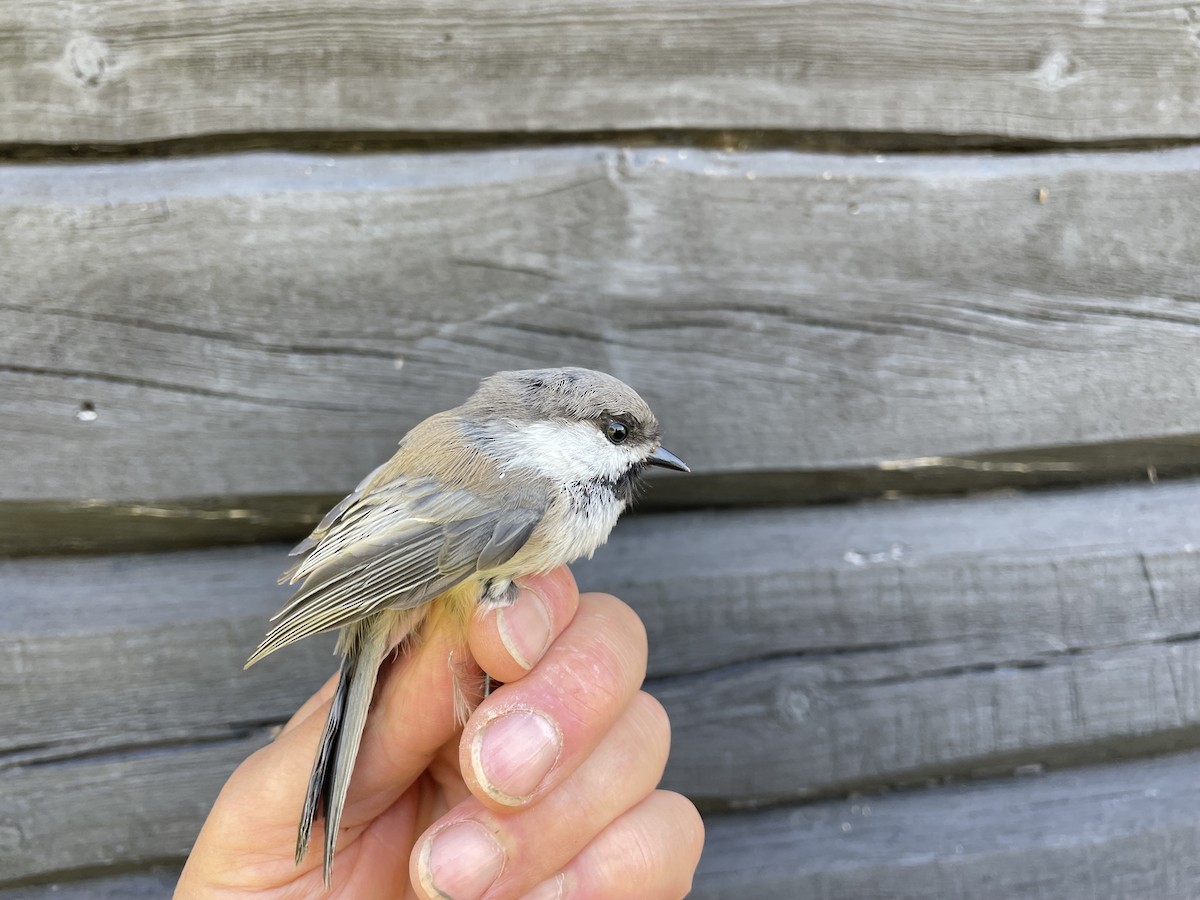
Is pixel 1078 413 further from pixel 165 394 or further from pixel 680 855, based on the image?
pixel 165 394

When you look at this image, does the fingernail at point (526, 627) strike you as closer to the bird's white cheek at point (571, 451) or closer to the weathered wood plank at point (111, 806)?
the bird's white cheek at point (571, 451)

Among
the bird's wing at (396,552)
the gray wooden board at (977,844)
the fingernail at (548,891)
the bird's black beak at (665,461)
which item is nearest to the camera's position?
the bird's wing at (396,552)

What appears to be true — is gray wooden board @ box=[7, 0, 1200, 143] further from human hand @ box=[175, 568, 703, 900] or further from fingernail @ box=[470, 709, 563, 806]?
fingernail @ box=[470, 709, 563, 806]

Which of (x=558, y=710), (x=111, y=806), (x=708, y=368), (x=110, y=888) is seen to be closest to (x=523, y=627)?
(x=558, y=710)

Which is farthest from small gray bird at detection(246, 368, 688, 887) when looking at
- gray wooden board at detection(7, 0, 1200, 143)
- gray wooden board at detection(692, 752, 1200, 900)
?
gray wooden board at detection(692, 752, 1200, 900)

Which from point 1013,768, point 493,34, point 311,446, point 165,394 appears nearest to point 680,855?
point 1013,768

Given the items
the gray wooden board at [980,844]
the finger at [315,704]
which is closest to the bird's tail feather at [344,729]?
the finger at [315,704]

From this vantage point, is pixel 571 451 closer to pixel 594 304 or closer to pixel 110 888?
pixel 594 304
